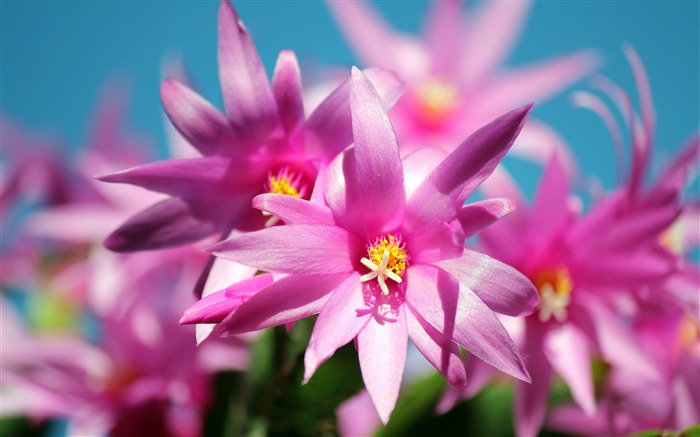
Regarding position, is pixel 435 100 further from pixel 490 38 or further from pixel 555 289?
pixel 555 289

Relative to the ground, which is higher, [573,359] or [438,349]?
[438,349]

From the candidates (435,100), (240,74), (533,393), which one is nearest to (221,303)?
(240,74)

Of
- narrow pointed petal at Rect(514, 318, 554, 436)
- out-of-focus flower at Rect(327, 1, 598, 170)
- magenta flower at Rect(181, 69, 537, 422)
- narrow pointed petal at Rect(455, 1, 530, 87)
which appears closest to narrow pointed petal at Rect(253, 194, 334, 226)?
magenta flower at Rect(181, 69, 537, 422)

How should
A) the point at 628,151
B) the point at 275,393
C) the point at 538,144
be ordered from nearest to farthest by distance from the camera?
1. the point at 275,393
2. the point at 628,151
3. the point at 538,144

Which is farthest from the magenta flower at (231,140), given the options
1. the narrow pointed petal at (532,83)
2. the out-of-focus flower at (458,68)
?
the narrow pointed petal at (532,83)

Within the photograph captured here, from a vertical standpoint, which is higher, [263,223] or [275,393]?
[263,223]

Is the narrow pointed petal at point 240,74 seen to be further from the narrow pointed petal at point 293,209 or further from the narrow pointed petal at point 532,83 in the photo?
the narrow pointed petal at point 532,83

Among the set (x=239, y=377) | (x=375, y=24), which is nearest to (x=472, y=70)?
(x=375, y=24)

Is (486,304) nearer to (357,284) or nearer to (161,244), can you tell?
(357,284)
